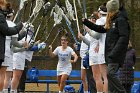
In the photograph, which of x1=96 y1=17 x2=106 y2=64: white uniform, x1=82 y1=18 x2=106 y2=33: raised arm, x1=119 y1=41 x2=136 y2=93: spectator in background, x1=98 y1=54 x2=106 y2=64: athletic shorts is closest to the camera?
x1=82 y1=18 x2=106 y2=33: raised arm

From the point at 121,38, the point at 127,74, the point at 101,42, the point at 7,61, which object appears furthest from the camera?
the point at 127,74

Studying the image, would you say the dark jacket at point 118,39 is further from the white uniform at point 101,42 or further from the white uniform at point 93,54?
the white uniform at point 93,54

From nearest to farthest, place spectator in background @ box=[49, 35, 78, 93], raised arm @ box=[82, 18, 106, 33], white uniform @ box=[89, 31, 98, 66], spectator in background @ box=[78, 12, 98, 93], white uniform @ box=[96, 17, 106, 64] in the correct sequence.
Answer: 1. raised arm @ box=[82, 18, 106, 33]
2. white uniform @ box=[96, 17, 106, 64]
3. white uniform @ box=[89, 31, 98, 66]
4. spectator in background @ box=[78, 12, 98, 93]
5. spectator in background @ box=[49, 35, 78, 93]

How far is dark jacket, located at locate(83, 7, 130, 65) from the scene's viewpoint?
10547 millimetres

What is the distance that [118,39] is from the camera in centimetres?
1067

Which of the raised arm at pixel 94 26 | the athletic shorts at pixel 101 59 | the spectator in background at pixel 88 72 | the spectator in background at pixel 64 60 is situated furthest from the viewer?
the spectator in background at pixel 64 60

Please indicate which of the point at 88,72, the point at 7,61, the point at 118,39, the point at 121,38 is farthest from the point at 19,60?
the point at 121,38

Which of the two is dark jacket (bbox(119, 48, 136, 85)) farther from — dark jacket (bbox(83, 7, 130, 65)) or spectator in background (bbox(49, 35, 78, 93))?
dark jacket (bbox(83, 7, 130, 65))

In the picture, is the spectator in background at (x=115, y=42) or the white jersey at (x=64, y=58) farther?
the white jersey at (x=64, y=58)

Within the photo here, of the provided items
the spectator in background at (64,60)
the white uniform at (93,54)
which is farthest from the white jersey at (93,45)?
the spectator in background at (64,60)

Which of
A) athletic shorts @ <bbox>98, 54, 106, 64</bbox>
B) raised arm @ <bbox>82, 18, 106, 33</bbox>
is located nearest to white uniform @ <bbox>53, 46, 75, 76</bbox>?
athletic shorts @ <bbox>98, 54, 106, 64</bbox>

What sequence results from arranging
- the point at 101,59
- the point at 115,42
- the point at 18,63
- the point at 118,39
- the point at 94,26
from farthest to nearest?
the point at 18,63
the point at 101,59
the point at 94,26
the point at 115,42
the point at 118,39

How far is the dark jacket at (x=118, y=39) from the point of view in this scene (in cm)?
1055

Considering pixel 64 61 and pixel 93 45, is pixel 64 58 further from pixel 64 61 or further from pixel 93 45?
pixel 93 45
